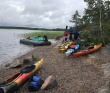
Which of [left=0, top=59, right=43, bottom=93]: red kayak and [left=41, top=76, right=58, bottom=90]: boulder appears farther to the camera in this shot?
[left=41, top=76, right=58, bottom=90]: boulder

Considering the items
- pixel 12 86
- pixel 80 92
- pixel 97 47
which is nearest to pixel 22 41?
pixel 97 47

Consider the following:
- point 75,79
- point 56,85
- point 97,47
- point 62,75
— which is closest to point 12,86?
point 56,85

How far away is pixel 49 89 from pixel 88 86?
1.68 metres

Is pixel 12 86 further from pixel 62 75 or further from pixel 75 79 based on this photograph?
pixel 75 79

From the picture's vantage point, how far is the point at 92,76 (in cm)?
504

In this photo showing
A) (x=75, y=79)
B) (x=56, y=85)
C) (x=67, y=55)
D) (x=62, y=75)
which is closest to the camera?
(x=56, y=85)

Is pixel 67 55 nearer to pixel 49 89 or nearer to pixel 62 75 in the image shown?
pixel 62 75

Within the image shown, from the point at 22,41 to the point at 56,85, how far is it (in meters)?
16.3

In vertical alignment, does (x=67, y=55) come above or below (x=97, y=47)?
below

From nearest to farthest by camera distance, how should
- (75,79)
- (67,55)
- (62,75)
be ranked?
(75,79)
(62,75)
(67,55)

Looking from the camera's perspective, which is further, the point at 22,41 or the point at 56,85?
the point at 22,41

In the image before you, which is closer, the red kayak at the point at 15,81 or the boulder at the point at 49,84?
the red kayak at the point at 15,81

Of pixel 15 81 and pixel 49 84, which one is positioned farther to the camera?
pixel 15 81

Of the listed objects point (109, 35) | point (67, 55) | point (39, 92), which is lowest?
point (39, 92)
